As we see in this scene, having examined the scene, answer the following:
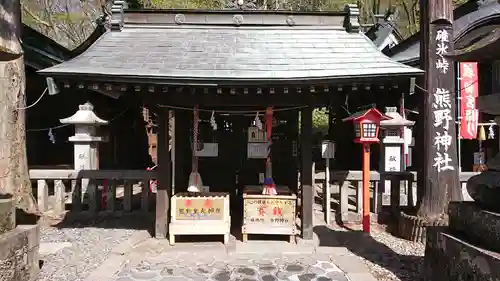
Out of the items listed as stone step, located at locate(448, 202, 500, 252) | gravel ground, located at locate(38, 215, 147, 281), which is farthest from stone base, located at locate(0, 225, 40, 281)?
stone step, located at locate(448, 202, 500, 252)

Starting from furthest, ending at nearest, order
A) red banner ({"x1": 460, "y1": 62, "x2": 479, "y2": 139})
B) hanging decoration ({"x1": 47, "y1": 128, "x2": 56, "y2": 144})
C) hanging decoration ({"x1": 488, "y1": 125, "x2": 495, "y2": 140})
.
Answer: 1. hanging decoration ({"x1": 488, "y1": 125, "x2": 495, "y2": 140})
2. hanging decoration ({"x1": 47, "y1": 128, "x2": 56, "y2": 144})
3. red banner ({"x1": 460, "y1": 62, "x2": 479, "y2": 139})

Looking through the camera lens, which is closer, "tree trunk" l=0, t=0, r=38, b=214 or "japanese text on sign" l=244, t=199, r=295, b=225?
"tree trunk" l=0, t=0, r=38, b=214

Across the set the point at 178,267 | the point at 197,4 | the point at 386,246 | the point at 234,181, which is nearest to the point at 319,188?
the point at 234,181

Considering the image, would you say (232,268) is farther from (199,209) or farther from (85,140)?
(85,140)

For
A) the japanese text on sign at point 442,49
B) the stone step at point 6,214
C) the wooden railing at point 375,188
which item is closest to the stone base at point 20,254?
the stone step at point 6,214

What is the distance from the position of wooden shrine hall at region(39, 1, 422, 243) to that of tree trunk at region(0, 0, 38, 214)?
1351 millimetres

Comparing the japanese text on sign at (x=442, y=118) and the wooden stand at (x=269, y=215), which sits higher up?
the japanese text on sign at (x=442, y=118)

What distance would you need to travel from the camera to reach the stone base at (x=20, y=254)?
456 cm

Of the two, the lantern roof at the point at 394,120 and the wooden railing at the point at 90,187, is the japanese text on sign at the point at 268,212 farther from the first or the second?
the lantern roof at the point at 394,120

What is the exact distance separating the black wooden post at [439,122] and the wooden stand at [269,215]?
266cm

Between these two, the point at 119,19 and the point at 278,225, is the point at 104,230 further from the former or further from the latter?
the point at 119,19

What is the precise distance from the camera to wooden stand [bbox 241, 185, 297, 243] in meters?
7.20

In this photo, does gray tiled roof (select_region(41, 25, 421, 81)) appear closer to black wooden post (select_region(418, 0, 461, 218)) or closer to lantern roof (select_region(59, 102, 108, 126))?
black wooden post (select_region(418, 0, 461, 218))

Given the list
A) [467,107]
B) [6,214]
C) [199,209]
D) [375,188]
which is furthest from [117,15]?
[467,107]
